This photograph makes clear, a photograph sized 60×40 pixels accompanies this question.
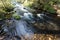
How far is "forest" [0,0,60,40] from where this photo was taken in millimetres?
10180

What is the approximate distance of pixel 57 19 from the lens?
14453 mm

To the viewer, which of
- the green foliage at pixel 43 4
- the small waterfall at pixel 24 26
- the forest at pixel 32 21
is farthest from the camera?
the green foliage at pixel 43 4

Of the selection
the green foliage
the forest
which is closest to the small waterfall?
the forest

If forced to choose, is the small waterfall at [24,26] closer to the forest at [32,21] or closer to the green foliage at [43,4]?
the forest at [32,21]

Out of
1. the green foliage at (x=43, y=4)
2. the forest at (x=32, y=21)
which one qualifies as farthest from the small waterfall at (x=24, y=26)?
the green foliage at (x=43, y=4)

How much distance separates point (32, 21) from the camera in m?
13.4

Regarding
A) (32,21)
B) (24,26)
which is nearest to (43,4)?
(32,21)

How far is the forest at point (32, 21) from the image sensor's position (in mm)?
10180

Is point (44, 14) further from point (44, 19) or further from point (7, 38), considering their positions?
point (7, 38)

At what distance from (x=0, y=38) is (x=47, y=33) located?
3.87 meters

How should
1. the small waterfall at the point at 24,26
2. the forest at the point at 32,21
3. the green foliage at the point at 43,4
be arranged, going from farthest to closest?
1. the green foliage at the point at 43,4
2. the small waterfall at the point at 24,26
3. the forest at the point at 32,21

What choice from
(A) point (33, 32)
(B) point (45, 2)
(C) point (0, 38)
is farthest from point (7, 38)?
(B) point (45, 2)

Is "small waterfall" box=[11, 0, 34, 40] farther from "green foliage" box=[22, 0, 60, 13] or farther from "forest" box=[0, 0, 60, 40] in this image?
"green foliage" box=[22, 0, 60, 13]

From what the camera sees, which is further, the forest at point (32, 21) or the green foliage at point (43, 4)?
the green foliage at point (43, 4)
